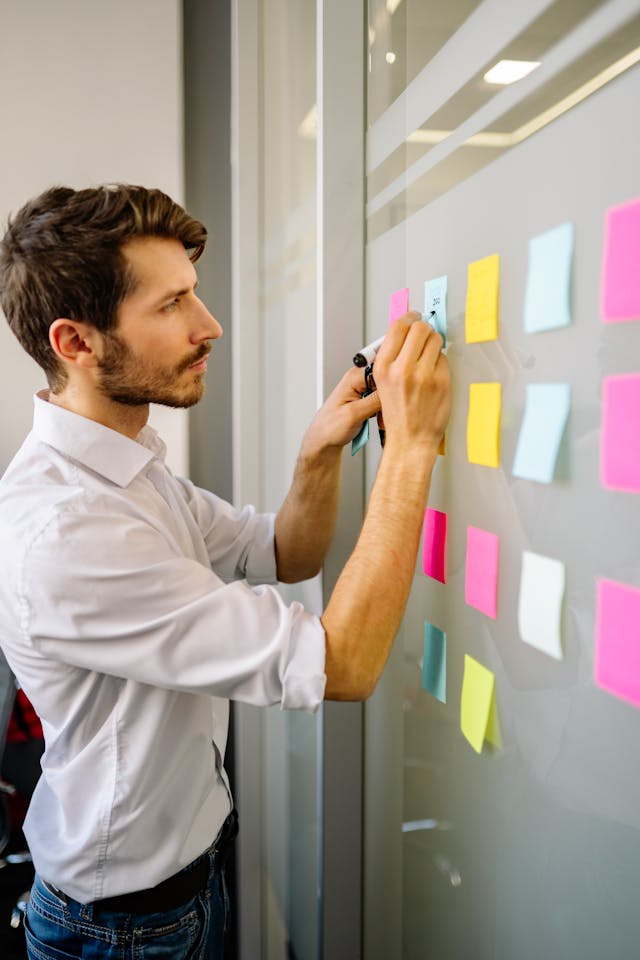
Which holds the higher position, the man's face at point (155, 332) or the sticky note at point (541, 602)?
the man's face at point (155, 332)

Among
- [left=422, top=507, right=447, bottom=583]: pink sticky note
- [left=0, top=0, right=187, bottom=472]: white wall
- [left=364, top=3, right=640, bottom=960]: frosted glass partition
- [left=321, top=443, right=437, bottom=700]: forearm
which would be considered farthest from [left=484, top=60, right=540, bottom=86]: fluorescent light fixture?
[left=0, top=0, right=187, bottom=472]: white wall

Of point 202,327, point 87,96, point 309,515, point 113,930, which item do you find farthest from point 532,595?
point 87,96

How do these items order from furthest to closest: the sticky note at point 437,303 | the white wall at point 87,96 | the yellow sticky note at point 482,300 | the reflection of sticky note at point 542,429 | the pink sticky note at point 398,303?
the white wall at point 87,96, the pink sticky note at point 398,303, the sticky note at point 437,303, the yellow sticky note at point 482,300, the reflection of sticky note at point 542,429

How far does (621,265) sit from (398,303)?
50 cm

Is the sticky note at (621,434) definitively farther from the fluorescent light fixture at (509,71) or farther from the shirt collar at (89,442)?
the shirt collar at (89,442)

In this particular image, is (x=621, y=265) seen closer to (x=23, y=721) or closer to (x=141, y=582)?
(x=141, y=582)

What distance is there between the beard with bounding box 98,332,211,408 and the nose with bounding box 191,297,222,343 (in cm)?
2

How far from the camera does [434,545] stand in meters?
1.00

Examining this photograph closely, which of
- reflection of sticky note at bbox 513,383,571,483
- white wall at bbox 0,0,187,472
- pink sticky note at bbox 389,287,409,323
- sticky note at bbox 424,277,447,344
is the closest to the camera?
reflection of sticky note at bbox 513,383,571,483

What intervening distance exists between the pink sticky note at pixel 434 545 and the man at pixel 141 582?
10cm

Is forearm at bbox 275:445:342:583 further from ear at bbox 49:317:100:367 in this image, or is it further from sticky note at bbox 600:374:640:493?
sticky note at bbox 600:374:640:493

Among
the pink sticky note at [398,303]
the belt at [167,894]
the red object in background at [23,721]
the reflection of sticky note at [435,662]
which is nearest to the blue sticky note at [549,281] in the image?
the pink sticky note at [398,303]

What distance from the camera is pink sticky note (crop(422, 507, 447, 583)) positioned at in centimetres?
97

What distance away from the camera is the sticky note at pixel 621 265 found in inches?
21.3
